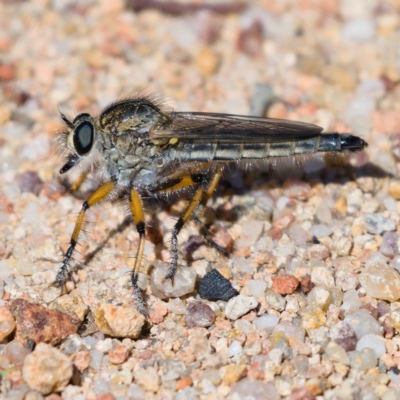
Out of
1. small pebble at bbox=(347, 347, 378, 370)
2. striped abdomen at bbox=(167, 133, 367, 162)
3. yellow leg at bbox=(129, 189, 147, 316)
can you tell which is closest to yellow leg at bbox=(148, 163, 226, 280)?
striped abdomen at bbox=(167, 133, 367, 162)

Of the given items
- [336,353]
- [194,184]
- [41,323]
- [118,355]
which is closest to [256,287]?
[336,353]

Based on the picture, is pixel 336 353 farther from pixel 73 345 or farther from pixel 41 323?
pixel 41 323

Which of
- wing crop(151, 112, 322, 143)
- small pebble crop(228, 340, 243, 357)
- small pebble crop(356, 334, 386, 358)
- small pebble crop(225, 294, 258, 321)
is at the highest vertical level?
wing crop(151, 112, 322, 143)

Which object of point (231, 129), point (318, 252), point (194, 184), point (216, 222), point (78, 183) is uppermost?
point (231, 129)

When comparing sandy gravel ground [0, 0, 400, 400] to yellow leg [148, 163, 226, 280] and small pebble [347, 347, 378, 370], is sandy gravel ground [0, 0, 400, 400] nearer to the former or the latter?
small pebble [347, 347, 378, 370]

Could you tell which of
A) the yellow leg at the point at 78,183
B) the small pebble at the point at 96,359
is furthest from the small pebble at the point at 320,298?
the yellow leg at the point at 78,183

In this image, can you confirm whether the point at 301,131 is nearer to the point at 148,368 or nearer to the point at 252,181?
the point at 252,181
